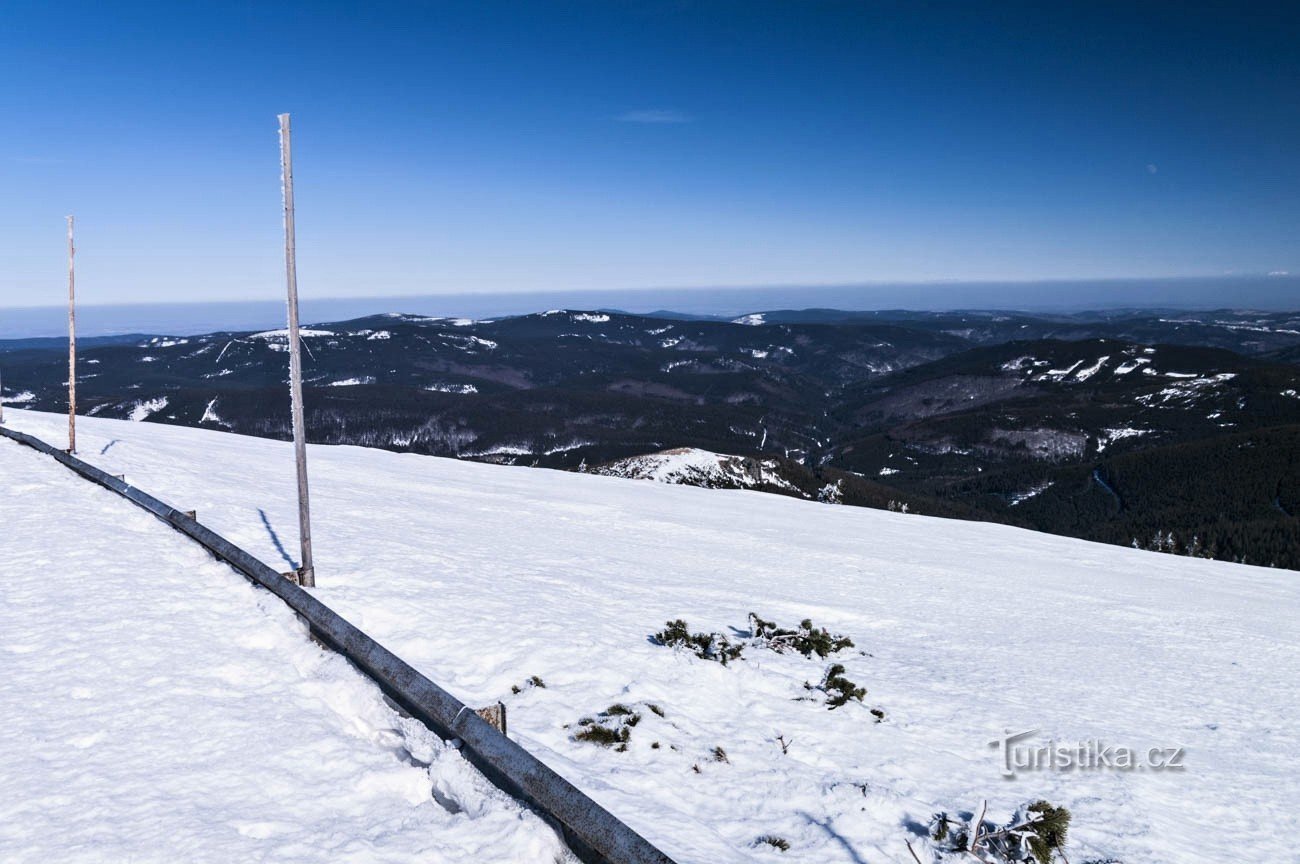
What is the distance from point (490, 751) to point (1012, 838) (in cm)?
455

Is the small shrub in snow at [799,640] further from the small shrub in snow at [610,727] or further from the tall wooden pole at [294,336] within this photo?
the tall wooden pole at [294,336]

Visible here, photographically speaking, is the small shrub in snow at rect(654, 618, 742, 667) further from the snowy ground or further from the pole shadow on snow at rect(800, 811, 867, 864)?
the pole shadow on snow at rect(800, 811, 867, 864)

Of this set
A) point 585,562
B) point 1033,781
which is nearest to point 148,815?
point 1033,781

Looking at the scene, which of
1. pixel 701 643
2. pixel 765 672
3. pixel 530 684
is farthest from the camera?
pixel 701 643

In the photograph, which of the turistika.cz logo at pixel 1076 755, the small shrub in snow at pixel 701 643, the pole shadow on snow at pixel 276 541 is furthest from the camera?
the pole shadow on snow at pixel 276 541

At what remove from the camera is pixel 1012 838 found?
5.79m

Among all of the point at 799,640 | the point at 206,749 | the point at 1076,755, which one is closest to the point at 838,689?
the point at 799,640

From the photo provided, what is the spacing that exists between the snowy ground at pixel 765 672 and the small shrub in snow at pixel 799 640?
1.47ft

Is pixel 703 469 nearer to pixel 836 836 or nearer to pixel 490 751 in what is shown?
pixel 836 836

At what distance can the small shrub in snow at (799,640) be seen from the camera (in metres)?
10.5

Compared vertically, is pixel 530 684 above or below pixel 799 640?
above

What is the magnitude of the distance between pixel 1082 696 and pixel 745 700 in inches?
218

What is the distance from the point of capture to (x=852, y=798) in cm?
633

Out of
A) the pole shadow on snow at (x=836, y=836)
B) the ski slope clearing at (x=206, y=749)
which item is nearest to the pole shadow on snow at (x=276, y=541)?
the ski slope clearing at (x=206, y=749)
